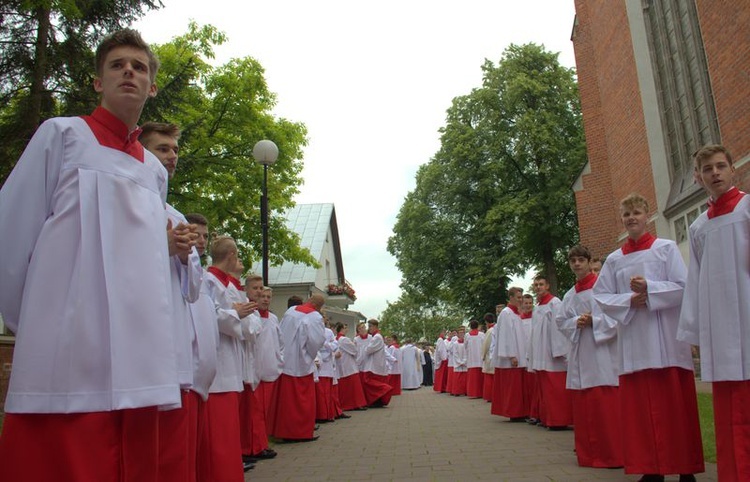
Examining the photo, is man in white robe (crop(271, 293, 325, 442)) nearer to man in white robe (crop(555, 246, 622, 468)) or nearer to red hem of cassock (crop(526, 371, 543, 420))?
red hem of cassock (crop(526, 371, 543, 420))

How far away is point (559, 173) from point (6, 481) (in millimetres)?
33110

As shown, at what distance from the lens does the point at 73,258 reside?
2.22m

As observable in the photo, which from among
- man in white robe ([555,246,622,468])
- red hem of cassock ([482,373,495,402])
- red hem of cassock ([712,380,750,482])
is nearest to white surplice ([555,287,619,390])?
man in white robe ([555,246,622,468])

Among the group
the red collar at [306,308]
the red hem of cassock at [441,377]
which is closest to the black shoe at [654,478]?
the red collar at [306,308]

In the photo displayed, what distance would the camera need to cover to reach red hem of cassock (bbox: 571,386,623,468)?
6176 millimetres

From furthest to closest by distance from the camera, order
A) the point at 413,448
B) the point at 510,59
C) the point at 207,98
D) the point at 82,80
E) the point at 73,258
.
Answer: the point at 510,59 < the point at 207,98 < the point at 82,80 < the point at 413,448 < the point at 73,258

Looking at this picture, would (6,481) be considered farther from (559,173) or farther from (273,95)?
(559,173)

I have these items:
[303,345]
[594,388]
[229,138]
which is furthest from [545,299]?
[229,138]

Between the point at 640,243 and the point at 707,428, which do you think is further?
the point at 707,428

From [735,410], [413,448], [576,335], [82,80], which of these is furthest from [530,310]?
[82,80]

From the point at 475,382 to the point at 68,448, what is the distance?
61.8 feet

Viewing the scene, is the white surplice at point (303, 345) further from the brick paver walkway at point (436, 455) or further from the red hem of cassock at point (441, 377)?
the red hem of cassock at point (441, 377)

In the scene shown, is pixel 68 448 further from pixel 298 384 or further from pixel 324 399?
pixel 324 399

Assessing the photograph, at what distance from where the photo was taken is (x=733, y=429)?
391 cm
